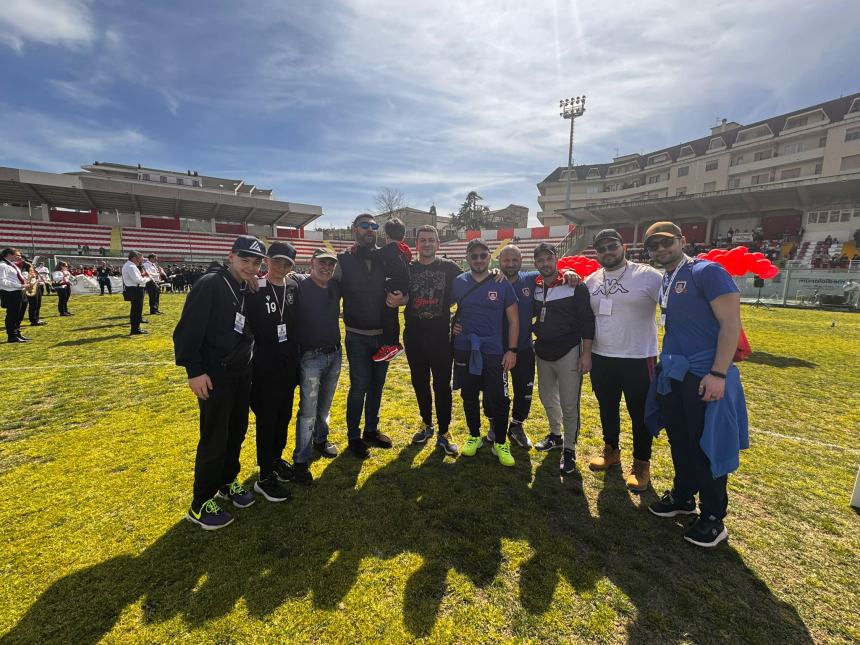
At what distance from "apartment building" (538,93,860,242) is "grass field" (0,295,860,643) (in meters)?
36.5

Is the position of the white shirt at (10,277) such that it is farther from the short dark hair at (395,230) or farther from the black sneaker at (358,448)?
the short dark hair at (395,230)

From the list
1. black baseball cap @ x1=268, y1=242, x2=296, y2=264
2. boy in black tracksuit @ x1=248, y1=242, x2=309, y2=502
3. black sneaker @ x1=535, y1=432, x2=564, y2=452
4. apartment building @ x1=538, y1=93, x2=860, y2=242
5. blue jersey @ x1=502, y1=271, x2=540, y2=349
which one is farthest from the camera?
apartment building @ x1=538, y1=93, x2=860, y2=242

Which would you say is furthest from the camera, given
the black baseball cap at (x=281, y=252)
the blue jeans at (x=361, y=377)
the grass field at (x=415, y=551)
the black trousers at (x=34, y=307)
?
the black trousers at (x=34, y=307)

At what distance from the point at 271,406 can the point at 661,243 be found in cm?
314

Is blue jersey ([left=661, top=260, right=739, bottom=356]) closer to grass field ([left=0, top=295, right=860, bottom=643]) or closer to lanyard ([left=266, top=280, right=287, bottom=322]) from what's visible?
grass field ([left=0, top=295, right=860, bottom=643])

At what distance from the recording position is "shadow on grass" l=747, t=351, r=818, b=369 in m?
7.16

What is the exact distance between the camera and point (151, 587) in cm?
212

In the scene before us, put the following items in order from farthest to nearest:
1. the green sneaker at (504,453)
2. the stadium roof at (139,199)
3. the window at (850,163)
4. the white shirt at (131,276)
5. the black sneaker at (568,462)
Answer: the window at (850,163) → the stadium roof at (139,199) → the white shirt at (131,276) → the green sneaker at (504,453) → the black sneaker at (568,462)

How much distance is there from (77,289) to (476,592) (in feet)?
91.3

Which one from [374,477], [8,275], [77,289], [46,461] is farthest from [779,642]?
[77,289]

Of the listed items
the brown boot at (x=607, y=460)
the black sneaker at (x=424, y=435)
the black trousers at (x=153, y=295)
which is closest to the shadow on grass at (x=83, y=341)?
the black trousers at (x=153, y=295)

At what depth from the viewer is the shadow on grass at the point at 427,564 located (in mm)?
1958

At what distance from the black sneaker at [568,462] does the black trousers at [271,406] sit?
8.04 ft

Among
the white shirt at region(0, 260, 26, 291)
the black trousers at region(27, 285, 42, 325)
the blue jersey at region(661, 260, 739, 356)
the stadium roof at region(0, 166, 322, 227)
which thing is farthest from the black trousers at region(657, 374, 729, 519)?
the stadium roof at region(0, 166, 322, 227)
